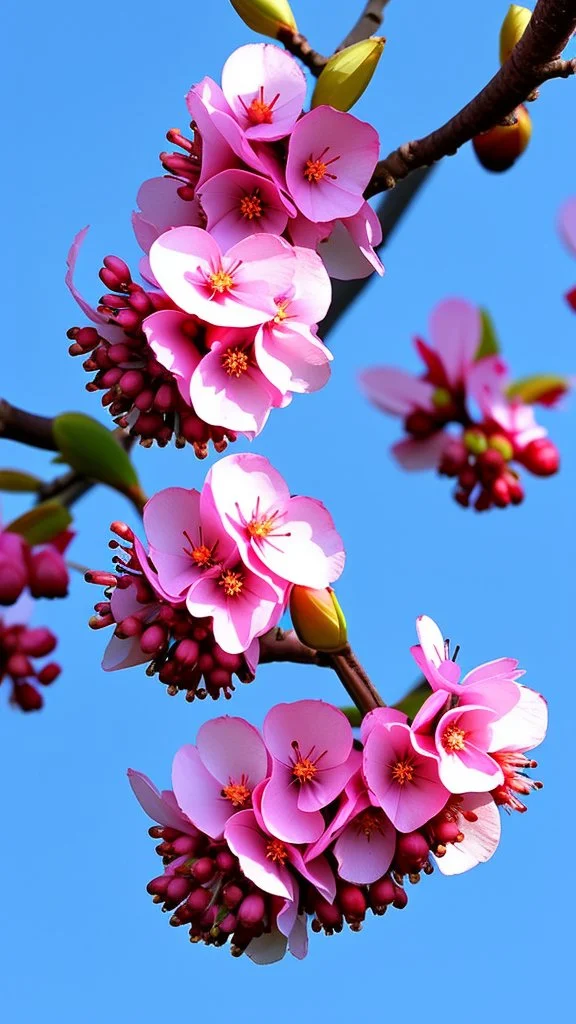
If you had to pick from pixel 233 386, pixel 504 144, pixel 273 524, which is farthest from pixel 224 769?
pixel 504 144

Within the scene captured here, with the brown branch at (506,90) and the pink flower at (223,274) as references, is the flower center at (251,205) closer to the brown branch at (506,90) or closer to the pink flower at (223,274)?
the pink flower at (223,274)

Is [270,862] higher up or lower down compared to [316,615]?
lower down

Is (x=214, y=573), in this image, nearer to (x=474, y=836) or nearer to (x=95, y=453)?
(x=474, y=836)

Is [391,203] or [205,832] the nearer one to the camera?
[205,832]

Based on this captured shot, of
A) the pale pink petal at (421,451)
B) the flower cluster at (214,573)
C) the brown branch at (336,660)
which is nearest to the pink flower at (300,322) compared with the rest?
the flower cluster at (214,573)

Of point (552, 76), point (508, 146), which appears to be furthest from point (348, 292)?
point (552, 76)

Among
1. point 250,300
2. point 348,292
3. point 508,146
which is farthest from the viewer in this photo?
point 348,292

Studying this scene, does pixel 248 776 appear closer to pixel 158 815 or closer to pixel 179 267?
pixel 158 815
